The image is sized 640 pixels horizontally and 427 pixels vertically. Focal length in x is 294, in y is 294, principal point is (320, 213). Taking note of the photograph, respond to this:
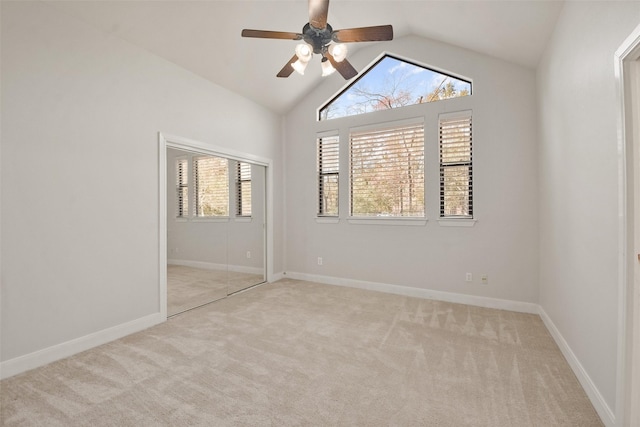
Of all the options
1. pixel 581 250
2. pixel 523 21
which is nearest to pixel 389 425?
pixel 581 250

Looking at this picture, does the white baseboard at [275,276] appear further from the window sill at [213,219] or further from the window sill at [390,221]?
the window sill at [390,221]

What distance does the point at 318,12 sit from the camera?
6.82 ft

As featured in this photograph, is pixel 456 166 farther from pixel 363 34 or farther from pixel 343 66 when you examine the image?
pixel 363 34

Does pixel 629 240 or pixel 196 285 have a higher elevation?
pixel 629 240

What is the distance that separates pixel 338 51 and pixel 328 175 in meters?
2.61

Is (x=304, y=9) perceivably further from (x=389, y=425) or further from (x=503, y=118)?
(x=389, y=425)

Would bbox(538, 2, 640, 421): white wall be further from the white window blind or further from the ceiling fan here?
the white window blind

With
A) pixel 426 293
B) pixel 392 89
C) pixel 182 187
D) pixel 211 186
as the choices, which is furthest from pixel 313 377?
pixel 392 89

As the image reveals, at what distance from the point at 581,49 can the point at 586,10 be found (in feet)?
0.78

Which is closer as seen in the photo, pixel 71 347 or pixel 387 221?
pixel 71 347

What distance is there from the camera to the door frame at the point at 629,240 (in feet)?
4.89

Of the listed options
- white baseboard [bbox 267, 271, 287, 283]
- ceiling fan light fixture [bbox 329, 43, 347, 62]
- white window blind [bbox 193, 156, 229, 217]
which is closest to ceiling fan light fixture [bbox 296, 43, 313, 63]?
ceiling fan light fixture [bbox 329, 43, 347, 62]

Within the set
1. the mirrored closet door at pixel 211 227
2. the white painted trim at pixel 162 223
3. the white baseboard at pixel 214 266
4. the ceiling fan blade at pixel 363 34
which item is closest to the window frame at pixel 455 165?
the ceiling fan blade at pixel 363 34

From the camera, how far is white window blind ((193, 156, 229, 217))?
385 cm
